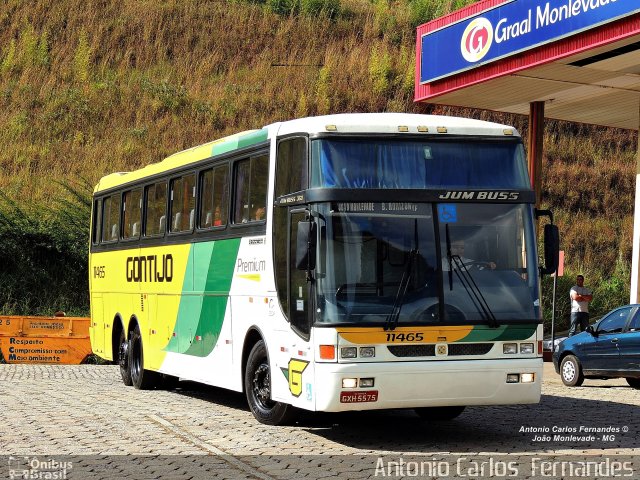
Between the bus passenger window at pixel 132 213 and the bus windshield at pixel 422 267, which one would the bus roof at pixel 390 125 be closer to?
the bus windshield at pixel 422 267

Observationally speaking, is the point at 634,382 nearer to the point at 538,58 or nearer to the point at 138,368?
the point at 538,58

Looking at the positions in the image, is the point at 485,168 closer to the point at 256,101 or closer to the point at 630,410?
the point at 630,410

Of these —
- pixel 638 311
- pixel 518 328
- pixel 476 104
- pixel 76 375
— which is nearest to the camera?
pixel 518 328

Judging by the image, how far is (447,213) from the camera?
40.2ft

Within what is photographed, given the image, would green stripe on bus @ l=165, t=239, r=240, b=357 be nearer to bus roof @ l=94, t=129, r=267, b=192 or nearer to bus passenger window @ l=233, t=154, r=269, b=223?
bus passenger window @ l=233, t=154, r=269, b=223

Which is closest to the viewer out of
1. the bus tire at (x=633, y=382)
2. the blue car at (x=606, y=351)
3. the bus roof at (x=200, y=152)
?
the bus roof at (x=200, y=152)

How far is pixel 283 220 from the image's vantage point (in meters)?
13.1

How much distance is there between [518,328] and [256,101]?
146ft

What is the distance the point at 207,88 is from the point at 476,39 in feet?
111

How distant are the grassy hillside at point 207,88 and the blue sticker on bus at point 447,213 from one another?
93.3 feet

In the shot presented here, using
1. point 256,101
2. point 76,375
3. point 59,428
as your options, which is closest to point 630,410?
point 59,428

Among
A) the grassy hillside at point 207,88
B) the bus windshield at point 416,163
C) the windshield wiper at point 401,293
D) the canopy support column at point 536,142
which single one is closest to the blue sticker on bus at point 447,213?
the bus windshield at point 416,163

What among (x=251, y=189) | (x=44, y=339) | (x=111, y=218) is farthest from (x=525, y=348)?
(x=44, y=339)

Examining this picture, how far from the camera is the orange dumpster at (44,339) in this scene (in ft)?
89.9
